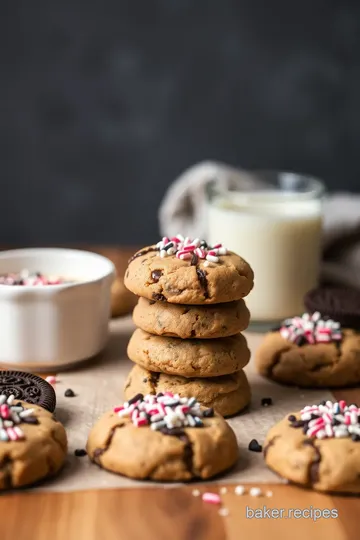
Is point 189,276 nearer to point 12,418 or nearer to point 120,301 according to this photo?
point 12,418

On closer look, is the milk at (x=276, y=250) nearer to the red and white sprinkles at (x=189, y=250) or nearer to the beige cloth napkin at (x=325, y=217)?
the beige cloth napkin at (x=325, y=217)

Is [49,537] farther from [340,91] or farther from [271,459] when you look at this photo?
[340,91]

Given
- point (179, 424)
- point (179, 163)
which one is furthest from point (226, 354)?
point (179, 163)

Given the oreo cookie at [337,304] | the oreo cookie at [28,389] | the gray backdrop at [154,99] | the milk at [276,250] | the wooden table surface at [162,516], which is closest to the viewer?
the wooden table surface at [162,516]

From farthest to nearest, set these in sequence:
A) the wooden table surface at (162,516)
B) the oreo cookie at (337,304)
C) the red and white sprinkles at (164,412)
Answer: the oreo cookie at (337,304) → the red and white sprinkles at (164,412) → the wooden table surface at (162,516)

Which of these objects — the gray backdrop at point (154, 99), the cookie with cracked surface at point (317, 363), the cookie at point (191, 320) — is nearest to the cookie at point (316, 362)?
the cookie with cracked surface at point (317, 363)

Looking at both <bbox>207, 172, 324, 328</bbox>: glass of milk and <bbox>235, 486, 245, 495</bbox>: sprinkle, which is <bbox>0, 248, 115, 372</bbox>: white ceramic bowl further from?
<bbox>235, 486, 245, 495</bbox>: sprinkle

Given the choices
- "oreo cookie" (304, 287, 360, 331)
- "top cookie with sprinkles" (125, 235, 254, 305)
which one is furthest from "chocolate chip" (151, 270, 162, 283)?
"oreo cookie" (304, 287, 360, 331)
